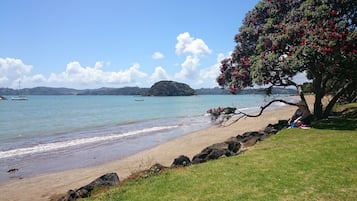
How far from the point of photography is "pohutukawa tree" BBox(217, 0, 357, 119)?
14797 millimetres

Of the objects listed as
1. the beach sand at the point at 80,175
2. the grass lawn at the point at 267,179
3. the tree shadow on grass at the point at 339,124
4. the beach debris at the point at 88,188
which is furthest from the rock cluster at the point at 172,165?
the tree shadow on grass at the point at 339,124

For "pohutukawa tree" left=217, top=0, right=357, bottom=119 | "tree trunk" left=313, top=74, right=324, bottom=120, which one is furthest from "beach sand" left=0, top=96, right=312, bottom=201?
"tree trunk" left=313, top=74, right=324, bottom=120

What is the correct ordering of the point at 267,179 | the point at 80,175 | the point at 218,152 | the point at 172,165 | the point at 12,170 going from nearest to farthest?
the point at 267,179 → the point at 172,165 → the point at 218,152 → the point at 80,175 → the point at 12,170

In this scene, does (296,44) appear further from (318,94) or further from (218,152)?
(218,152)

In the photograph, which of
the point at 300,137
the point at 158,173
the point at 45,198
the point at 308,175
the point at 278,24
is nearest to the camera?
the point at 308,175

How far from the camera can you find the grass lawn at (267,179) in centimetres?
770

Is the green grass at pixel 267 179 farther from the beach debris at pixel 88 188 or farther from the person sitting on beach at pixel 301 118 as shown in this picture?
the person sitting on beach at pixel 301 118

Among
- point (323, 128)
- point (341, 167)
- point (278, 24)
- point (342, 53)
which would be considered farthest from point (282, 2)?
point (341, 167)

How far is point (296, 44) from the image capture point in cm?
1608

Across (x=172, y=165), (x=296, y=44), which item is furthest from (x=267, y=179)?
(x=296, y=44)

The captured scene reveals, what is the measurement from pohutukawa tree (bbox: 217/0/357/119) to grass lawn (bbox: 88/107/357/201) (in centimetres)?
444

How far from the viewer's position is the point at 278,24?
1841cm

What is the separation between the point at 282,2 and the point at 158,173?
13268 millimetres

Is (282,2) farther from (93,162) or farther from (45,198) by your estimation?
(45,198)
